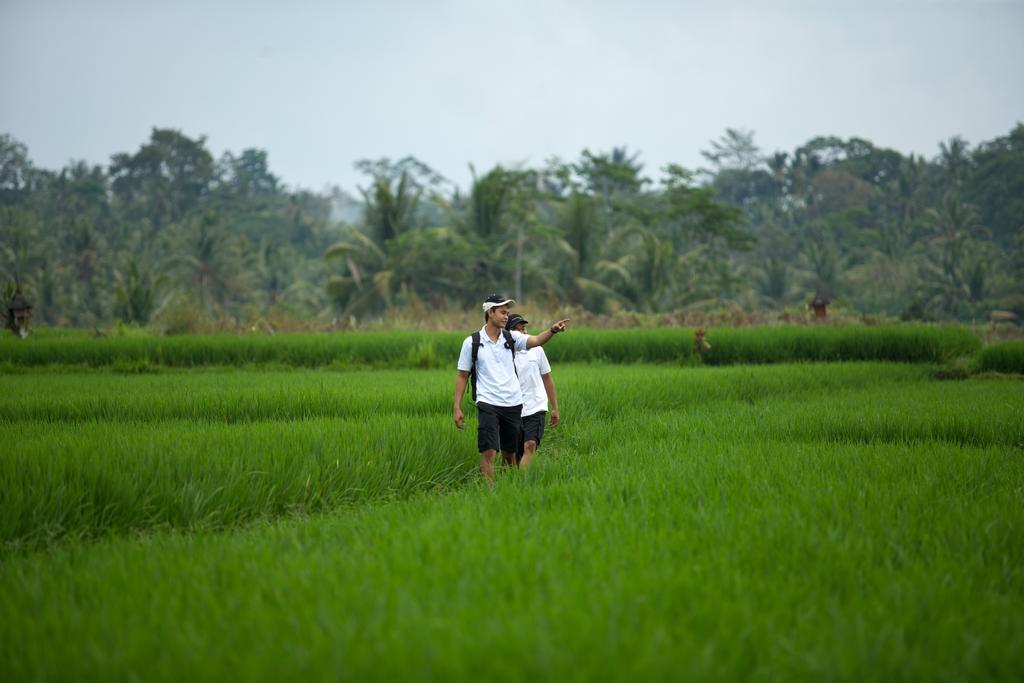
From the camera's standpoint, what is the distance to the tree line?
81.5 ft

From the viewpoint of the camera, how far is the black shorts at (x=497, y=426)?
4941 mm

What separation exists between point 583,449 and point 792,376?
463 centimetres

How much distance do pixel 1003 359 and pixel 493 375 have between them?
31.6ft

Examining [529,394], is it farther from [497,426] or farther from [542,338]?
[542,338]

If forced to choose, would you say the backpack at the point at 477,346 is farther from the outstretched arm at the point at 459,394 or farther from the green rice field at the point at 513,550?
the green rice field at the point at 513,550

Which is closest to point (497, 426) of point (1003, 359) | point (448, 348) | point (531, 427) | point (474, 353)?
point (531, 427)

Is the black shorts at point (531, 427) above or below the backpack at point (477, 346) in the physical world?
below

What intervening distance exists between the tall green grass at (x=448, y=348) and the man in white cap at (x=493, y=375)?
7260mm

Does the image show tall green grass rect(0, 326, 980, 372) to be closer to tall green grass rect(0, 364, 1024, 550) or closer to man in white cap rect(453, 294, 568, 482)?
tall green grass rect(0, 364, 1024, 550)

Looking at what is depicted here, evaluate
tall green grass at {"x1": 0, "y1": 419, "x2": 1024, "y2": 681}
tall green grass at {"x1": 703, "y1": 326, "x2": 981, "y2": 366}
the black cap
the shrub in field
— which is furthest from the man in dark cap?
the shrub in field

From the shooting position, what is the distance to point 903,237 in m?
36.7

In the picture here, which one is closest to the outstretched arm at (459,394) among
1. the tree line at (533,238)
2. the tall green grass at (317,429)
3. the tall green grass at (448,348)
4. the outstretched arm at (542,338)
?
the tall green grass at (317,429)

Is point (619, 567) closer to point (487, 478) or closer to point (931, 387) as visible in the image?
point (487, 478)

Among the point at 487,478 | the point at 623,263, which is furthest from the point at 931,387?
the point at 623,263
